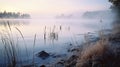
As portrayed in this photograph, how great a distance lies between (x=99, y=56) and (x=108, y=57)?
13.4 inches

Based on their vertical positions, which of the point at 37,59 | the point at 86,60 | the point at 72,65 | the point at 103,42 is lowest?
the point at 37,59

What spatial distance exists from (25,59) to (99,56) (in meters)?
5.26

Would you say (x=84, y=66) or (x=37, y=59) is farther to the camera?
(x=37, y=59)

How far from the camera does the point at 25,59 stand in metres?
11.1

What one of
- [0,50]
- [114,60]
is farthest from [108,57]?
[0,50]

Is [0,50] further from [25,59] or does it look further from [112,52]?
[112,52]

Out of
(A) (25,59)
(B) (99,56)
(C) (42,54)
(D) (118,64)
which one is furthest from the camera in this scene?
(C) (42,54)

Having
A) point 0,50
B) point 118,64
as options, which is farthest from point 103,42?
point 0,50

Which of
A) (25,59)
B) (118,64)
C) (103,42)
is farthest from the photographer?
(25,59)

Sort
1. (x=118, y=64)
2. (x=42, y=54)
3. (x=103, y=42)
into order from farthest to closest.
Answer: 1. (x=42, y=54)
2. (x=103, y=42)
3. (x=118, y=64)

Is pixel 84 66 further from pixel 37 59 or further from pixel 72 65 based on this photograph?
pixel 37 59

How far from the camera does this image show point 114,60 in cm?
710

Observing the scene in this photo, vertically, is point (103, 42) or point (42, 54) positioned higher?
point (103, 42)

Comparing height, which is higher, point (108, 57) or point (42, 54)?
point (108, 57)
